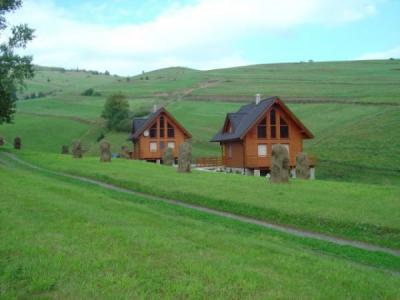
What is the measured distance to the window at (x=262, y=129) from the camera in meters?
46.9

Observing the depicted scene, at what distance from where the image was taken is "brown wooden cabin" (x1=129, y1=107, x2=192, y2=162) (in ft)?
194

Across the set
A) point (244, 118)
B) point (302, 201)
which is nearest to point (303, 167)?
point (302, 201)

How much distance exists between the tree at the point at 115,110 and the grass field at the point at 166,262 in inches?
2619

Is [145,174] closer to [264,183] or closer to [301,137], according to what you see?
[264,183]

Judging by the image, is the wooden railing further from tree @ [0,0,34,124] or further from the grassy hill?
tree @ [0,0,34,124]

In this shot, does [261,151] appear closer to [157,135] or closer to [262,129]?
[262,129]

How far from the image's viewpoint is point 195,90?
12369cm

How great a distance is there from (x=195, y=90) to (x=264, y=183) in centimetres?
9994

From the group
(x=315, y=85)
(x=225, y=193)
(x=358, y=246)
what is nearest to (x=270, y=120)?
(x=225, y=193)

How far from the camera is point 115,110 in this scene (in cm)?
8056

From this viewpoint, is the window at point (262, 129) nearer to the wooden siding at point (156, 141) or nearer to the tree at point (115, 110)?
the wooden siding at point (156, 141)

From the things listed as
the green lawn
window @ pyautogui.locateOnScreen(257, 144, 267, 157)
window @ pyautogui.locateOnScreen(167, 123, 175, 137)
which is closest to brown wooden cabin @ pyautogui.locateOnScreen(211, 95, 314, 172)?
window @ pyautogui.locateOnScreen(257, 144, 267, 157)

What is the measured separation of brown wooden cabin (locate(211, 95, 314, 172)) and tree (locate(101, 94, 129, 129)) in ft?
114

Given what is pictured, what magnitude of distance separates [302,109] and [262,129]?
4084 centimetres
